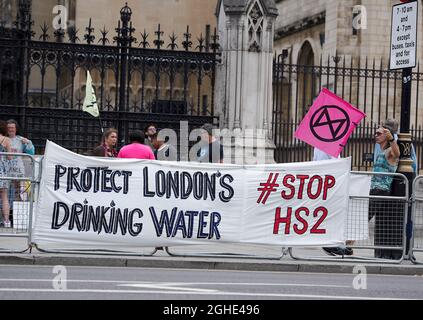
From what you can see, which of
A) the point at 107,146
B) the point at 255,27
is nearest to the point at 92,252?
the point at 107,146

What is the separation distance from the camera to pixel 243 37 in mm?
22266

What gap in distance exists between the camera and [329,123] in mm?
17562

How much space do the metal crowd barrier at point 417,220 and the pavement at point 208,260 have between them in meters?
0.26

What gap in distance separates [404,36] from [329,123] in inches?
64.9

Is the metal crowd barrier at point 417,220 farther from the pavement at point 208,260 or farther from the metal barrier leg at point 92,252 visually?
the metal barrier leg at point 92,252

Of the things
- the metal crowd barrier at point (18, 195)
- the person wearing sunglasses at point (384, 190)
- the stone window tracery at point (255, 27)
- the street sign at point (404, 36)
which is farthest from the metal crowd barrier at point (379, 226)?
the stone window tracery at point (255, 27)

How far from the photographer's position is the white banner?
15.8 metres

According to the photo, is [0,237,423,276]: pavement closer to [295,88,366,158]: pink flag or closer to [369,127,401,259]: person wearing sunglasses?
[369,127,401,259]: person wearing sunglasses

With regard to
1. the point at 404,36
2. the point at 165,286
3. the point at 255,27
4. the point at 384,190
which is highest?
the point at 255,27

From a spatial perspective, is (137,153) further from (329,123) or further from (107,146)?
(329,123)

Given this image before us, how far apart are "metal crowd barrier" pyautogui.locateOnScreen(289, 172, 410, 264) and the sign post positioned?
301mm

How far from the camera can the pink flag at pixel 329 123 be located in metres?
17.5

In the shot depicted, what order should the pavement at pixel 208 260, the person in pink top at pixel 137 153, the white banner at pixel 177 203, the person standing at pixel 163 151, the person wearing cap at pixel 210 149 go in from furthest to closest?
the person standing at pixel 163 151 → the person wearing cap at pixel 210 149 → the person in pink top at pixel 137 153 → the white banner at pixel 177 203 → the pavement at pixel 208 260

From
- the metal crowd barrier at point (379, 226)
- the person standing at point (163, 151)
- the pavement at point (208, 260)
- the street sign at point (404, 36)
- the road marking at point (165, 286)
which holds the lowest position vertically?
the pavement at point (208, 260)
